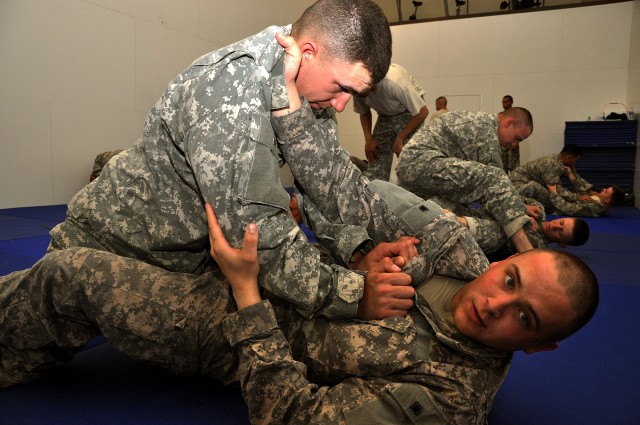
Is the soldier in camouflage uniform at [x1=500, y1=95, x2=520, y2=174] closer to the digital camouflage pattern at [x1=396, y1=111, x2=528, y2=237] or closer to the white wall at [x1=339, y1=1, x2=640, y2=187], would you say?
the white wall at [x1=339, y1=1, x2=640, y2=187]

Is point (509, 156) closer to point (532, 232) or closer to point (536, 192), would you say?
point (536, 192)

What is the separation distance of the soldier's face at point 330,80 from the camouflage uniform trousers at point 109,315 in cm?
67

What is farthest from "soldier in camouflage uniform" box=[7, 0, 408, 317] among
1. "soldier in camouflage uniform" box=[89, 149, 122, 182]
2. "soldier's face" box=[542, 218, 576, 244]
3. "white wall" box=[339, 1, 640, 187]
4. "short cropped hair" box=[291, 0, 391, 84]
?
"white wall" box=[339, 1, 640, 187]

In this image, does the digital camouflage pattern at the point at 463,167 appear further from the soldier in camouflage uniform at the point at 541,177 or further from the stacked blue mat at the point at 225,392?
the soldier in camouflage uniform at the point at 541,177

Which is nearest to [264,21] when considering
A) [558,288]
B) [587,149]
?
[587,149]

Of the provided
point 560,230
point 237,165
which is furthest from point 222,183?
point 560,230

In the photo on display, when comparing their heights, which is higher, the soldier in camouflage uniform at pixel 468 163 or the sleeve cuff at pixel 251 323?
the soldier in camouflage uniform at pixel 468 163

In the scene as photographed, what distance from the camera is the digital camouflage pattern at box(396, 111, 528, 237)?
336 cm

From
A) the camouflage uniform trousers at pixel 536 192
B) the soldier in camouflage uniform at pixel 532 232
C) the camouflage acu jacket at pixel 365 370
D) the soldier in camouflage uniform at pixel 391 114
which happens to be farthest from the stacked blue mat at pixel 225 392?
the camouflage uniform trousers at pixel 536 192

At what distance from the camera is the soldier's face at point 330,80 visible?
1.46m

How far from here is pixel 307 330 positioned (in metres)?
1.49

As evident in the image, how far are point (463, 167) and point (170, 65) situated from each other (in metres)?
4.66

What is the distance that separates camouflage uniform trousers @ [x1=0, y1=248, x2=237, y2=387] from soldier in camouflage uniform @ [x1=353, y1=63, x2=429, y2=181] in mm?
3590

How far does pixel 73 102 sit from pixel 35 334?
477 centimetres
